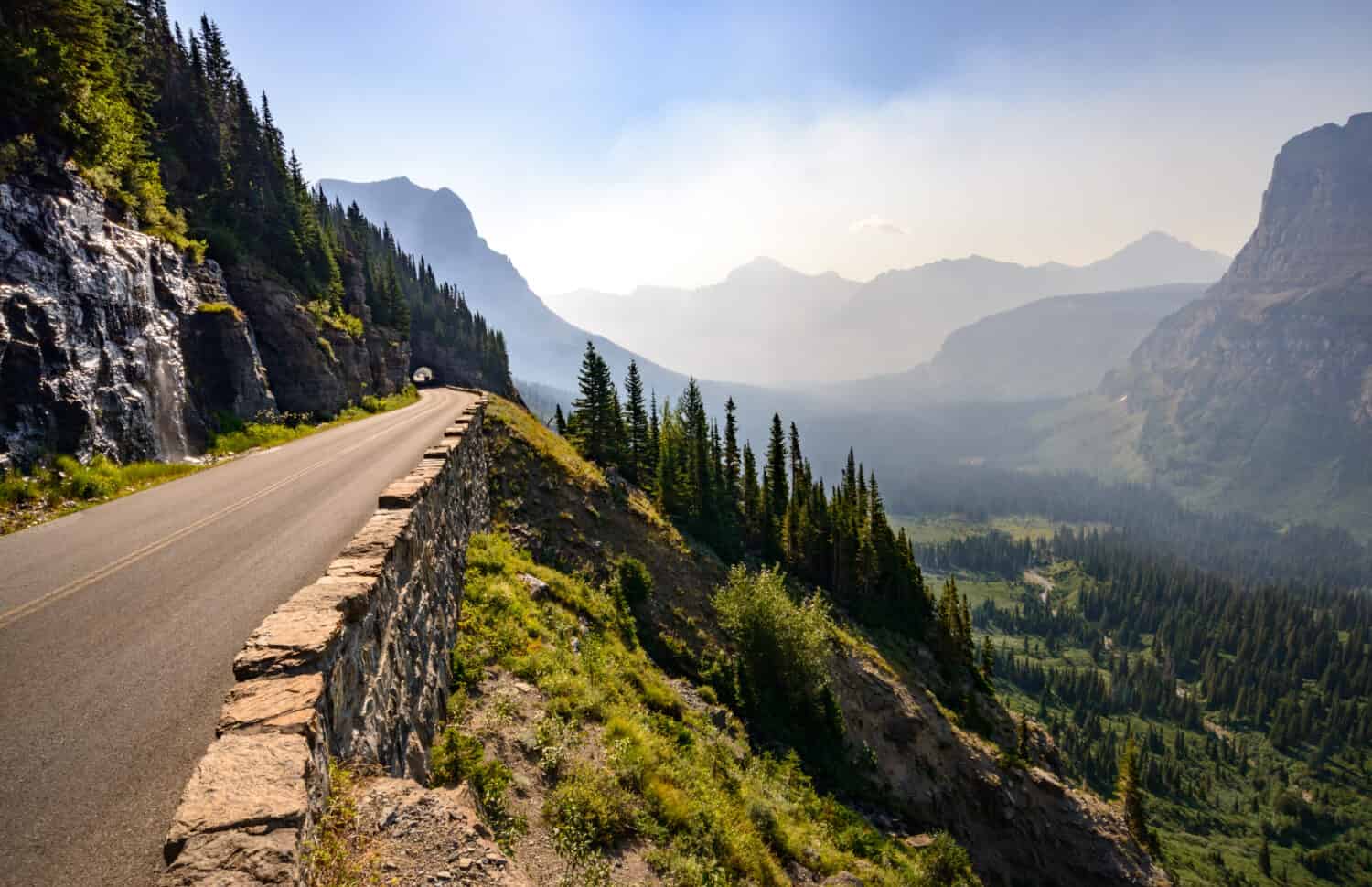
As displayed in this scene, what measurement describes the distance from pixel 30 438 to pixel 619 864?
21.6 m

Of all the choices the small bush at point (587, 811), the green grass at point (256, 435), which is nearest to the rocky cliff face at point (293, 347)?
the green grass at point (256, 435)

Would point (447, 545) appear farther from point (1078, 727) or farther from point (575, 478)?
point (1078, 727)

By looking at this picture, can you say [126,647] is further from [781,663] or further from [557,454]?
[781,663]

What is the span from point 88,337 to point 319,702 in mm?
23551

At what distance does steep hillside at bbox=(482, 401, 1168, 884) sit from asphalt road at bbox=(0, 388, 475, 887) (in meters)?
12.1

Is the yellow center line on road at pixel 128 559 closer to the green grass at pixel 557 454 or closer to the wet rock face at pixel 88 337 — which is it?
the wet rock face at pixel 88 337

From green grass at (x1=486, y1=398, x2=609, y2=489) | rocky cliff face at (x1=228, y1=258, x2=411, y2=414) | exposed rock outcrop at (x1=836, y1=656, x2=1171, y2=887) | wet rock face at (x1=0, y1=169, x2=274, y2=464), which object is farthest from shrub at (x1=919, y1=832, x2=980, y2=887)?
rocky cliff face at (x1=228, y1=258, x2=411, y2=414)

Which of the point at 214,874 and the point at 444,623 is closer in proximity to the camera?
the point at 214,874

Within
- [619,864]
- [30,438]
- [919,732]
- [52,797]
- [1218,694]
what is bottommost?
[1218,694]

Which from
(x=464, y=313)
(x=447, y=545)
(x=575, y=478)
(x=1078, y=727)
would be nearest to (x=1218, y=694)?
(x=1078, y=727)

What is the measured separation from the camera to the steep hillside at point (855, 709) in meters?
31.4

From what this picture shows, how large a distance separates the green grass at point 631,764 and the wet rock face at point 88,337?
1363 centimetres

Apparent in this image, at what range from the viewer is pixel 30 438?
16844mm

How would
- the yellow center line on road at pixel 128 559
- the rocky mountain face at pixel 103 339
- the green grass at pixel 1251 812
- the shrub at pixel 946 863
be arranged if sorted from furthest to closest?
the green grass at pixel 1251 812, the shrub at pixel 946 863, the rocky mountain face at pixel 103 339, the yellow center line on road at pixel 128 559
